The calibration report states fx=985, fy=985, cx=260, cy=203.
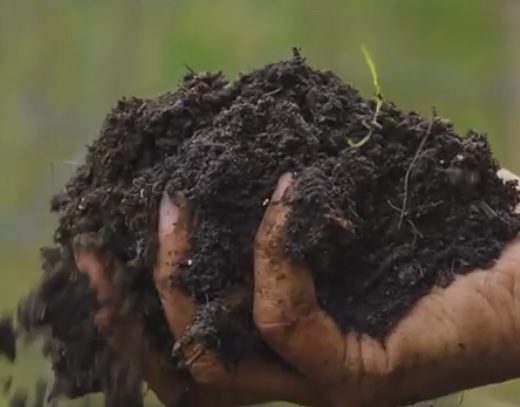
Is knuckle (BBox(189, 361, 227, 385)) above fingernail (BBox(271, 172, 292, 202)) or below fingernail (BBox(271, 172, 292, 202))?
below

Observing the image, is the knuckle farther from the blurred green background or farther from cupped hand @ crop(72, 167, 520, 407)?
the blurred green background

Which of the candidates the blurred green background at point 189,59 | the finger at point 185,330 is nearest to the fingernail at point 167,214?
the finger at point 185,330

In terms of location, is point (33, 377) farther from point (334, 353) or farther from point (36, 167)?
point (36, 167)

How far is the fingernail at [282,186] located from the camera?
0.64 m

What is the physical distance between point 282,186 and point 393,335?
4.7 inches

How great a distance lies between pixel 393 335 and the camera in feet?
2.10

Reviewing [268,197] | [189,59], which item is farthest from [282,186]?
[189,59]

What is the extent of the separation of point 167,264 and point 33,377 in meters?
0.19

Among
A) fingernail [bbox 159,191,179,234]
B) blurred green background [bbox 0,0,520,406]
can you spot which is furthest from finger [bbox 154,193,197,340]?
blurred green background [bbox 0,0,520,406]

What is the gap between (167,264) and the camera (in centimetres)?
65

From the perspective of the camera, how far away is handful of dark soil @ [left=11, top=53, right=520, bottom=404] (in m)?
0.64

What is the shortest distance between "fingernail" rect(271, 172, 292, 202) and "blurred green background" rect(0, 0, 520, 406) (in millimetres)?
423

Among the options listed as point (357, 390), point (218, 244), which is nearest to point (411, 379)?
point (357, 390)

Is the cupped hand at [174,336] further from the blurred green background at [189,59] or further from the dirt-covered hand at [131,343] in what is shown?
the blurred green background at [189,59]
